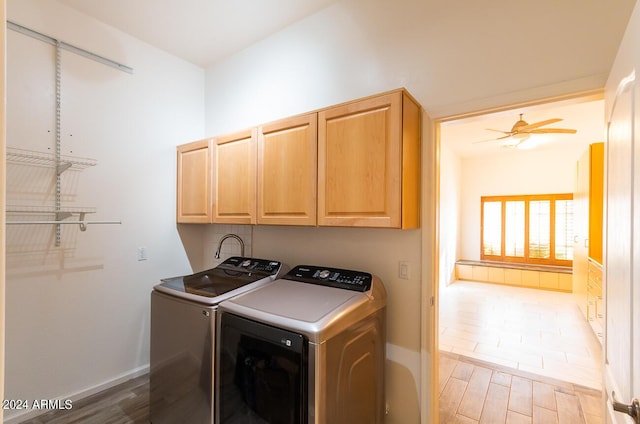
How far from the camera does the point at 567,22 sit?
4.60 ft

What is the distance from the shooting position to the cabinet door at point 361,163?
153cm

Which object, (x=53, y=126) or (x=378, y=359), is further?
(x=53, y=126)

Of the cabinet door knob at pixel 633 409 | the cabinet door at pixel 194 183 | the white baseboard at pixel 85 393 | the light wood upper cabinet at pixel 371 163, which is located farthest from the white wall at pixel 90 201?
the cabinet door knob at pixel 633 409

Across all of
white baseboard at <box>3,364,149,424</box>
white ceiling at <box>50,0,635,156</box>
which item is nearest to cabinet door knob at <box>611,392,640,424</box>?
white ceiling at <box>50,0,635,156</box>

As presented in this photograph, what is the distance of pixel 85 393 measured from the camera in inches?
86.8

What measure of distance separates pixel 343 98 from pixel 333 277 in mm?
1300

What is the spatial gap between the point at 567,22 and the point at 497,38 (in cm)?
29

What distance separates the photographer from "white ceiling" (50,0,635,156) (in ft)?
4.51

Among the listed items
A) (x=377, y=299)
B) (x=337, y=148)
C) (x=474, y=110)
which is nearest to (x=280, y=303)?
(x=377, y=299)

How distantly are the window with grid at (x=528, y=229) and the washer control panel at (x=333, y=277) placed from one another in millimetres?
6204

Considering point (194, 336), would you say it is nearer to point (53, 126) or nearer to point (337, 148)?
point (337, 148)

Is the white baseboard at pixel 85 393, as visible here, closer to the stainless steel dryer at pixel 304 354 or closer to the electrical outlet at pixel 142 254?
the electrical outlet at pixel 142 254

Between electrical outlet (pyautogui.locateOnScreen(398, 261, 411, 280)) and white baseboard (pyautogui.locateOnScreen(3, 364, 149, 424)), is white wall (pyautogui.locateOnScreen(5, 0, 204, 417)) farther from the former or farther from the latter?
electrical outlet (pyautogui.locateOnScreen(398, 261, 411, 280))

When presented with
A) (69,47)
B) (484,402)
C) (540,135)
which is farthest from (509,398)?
(69,47)
